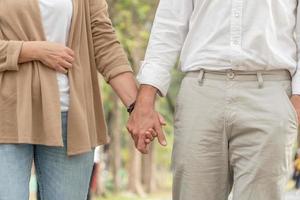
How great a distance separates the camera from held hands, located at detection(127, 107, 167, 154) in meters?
3.42

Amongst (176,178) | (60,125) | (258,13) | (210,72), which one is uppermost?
(258,13)

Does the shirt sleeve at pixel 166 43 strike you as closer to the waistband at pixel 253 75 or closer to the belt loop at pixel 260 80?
the waistband at pixel 253 75

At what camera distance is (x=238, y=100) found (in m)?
3.15

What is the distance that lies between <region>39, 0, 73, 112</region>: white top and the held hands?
0.32 meters

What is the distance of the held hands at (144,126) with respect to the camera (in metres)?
3.42

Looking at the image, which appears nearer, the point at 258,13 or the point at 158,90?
the point at 258,13

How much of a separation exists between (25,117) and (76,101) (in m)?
0.25

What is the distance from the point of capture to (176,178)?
3340mm

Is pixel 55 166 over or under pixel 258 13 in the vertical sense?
under

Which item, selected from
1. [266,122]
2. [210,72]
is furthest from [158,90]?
[266,122]

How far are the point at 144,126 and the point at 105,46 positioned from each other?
1.55 ft

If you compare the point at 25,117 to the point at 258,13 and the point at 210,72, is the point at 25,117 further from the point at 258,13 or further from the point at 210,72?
the point at 258,13

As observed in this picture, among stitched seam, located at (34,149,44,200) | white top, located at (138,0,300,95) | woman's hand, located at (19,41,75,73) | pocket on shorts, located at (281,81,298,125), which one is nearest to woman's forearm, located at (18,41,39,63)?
woman's hand, located at (19,41,75,73)

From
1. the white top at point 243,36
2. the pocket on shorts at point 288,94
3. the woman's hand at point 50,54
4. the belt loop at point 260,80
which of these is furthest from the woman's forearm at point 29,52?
the pocket on shorts at point 288,94
